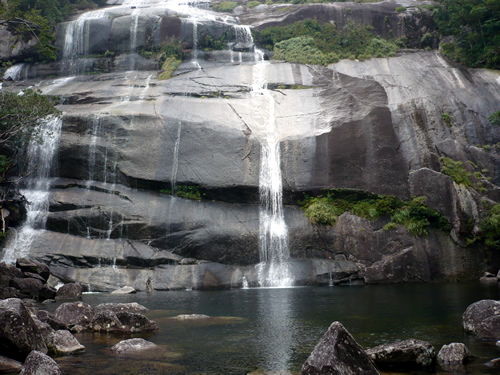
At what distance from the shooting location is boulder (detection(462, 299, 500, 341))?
10.5 m

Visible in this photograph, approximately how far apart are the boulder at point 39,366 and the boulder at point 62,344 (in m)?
2.63

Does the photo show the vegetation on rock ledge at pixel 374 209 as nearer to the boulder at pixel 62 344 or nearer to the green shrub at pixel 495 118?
the green shrub at pixel 495 118

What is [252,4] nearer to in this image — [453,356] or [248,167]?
[248,167]

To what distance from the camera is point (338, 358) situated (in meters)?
6.85

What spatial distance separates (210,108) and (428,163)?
13.7 meters

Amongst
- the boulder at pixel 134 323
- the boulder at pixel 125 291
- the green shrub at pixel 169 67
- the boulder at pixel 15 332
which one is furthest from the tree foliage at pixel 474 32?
the boulder at pixel 15 332

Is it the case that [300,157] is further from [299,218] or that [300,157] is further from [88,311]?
[88,311]

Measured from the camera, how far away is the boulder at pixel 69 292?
20.2m

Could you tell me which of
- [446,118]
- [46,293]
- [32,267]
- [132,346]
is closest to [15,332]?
[132,346]

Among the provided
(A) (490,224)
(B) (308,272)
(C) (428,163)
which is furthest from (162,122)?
(A) (490,224)

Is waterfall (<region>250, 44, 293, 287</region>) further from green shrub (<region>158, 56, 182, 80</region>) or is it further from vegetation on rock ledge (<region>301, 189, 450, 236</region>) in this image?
green shrub (<region>158, 56, 182, 80</region>)

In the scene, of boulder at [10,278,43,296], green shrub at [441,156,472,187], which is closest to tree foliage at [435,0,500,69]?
green shrub at [441,156,472,187]

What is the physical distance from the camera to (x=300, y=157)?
27.8 meters

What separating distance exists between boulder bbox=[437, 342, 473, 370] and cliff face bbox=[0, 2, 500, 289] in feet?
50.6
